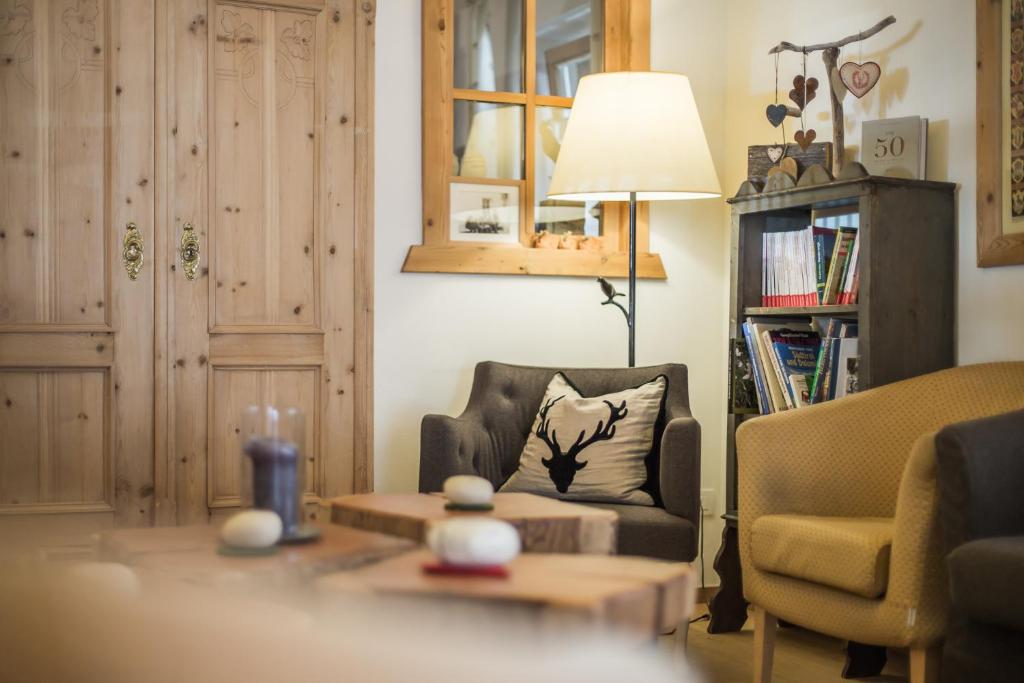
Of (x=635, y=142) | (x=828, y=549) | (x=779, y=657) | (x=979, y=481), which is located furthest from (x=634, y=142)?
(x=779, y=657)

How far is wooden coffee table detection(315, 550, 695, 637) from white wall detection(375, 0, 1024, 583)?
196 centimetres

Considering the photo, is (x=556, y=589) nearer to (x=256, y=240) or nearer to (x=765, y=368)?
(x=765, y=368)

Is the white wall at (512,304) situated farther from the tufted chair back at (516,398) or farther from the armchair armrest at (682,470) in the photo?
the armchair armrest at (682,470)

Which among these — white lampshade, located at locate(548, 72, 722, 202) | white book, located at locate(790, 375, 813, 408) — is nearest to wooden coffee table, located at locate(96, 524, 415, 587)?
white lampshade, located at locate(548, 72, 722, 202)

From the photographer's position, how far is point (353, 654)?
2.94 feet

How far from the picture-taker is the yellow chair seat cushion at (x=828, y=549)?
255 centimetres

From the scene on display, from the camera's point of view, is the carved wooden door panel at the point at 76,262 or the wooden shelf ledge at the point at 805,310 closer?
the wooden shelf ledge at the point at 805,310

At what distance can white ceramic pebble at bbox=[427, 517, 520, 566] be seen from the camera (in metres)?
1.48

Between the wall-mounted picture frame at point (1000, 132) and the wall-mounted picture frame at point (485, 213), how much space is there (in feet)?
5.07

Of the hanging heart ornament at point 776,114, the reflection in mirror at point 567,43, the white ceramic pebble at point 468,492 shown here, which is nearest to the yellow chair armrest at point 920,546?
the white ceramic pebble at point 468,492

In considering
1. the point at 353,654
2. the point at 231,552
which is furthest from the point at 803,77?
the point at 353,654

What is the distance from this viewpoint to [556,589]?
55.4 inches

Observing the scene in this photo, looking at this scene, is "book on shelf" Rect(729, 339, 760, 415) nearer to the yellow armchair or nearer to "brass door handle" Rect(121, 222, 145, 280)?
the yellow armchair

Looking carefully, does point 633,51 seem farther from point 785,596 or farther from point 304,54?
point 785,596
